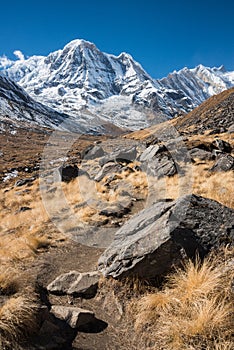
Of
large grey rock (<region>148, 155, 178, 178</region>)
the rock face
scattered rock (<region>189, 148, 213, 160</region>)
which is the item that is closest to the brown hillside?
scattered rock (<region>189, 148, 213, 160</region>)

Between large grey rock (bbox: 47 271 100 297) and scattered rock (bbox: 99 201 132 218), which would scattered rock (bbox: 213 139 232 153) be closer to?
scattered rock (bbox: 99 201 132 218)

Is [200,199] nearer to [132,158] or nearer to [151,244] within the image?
[151,244]

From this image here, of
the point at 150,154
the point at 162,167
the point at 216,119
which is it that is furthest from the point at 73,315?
the point at 216,119

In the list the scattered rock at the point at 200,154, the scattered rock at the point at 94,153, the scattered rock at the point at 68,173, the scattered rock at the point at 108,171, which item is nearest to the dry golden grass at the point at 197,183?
the scattered rock at the point at 200,154

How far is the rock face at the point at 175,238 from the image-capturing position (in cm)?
588

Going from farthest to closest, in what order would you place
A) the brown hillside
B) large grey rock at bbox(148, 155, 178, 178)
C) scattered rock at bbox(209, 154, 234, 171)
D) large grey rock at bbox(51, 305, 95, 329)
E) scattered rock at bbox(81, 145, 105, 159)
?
the brown hillside → scattered rock at bbox(81, 145, 105, 159) → large grey rock at bbox(148, 155, 178, 178) → scattered rock at bbox(209, 154, 234, 171) → large grey rock at bbox(51, 305, 95, 329)

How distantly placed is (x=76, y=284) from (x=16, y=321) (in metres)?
2.26

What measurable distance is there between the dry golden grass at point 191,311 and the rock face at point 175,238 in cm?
36

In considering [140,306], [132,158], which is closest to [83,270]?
[140,306]

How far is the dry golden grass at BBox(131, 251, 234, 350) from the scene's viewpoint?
420cm

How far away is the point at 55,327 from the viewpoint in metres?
5.16

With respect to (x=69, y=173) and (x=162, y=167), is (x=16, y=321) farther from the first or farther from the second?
(x=69, y=173)

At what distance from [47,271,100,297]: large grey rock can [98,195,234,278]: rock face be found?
427mm

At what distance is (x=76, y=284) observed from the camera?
6.81 metres
